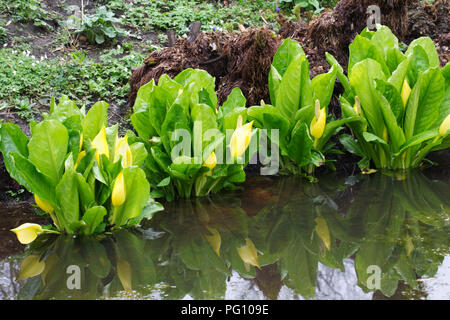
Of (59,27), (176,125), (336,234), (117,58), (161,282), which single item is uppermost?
(59,27)

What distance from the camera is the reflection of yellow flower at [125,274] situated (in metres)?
2.56

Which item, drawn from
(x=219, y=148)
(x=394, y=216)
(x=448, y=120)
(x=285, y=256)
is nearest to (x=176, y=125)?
(x=219, y=148)

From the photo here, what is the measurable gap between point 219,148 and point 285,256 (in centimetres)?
105

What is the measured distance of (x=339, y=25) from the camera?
529 cm

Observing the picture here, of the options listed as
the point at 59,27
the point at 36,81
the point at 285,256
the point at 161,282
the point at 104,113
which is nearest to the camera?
the point at 161,282

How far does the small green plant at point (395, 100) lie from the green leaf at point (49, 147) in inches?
86.3

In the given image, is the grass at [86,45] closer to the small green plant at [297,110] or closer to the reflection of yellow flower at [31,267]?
the small green plant at [297,110]

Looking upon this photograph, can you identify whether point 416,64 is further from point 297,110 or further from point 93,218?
point 93,218

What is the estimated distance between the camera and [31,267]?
110 inches

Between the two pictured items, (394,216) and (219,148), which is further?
(219,148)

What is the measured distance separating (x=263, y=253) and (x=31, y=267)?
1.27 meters

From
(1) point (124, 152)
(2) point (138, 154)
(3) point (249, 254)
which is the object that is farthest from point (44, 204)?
(3) point (249, 254)

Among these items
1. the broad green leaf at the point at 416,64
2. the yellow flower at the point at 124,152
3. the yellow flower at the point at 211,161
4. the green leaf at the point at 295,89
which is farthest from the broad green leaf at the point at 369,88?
the yellow flower at the point at 124,152

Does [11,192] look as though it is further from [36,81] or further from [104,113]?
[36,81]
